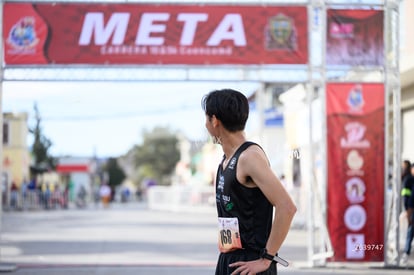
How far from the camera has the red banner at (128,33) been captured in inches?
503

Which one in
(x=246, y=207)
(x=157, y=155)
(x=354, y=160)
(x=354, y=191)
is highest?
(x=157, y=155)

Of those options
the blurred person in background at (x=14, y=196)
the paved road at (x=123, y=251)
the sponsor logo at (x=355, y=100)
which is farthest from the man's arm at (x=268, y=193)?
the blurred person in background at (x=14, y=196)

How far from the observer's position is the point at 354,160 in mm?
12922

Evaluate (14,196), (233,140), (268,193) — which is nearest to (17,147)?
(14,196)

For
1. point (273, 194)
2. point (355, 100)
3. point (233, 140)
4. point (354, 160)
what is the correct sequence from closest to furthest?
1. point (273, 194)
2. point (233, 140)
3. point (354, 160)
4. point (355, 100)

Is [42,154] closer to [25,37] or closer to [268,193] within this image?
[25,37]

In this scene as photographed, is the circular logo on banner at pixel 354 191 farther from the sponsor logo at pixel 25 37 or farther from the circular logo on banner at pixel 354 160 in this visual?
the sponsor logo at pixel 25 37

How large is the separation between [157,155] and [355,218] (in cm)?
9498

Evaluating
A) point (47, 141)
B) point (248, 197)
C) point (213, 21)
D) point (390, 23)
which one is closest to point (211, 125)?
point (248, 197)

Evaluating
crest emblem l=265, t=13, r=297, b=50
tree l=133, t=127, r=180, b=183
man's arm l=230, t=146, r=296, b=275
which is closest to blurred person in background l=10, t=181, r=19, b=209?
crest emblem l=265, t=13, r=297, b=50

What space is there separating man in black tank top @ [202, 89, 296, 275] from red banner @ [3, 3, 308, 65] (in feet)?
28.8

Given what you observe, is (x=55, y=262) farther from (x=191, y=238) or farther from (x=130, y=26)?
(x=191, y=238)

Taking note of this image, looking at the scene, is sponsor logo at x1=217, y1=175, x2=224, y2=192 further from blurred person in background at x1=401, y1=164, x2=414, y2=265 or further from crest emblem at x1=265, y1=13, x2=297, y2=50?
blurred person in background at x1=401, y1=164, x2=414, y2=265

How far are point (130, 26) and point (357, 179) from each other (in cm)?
451
